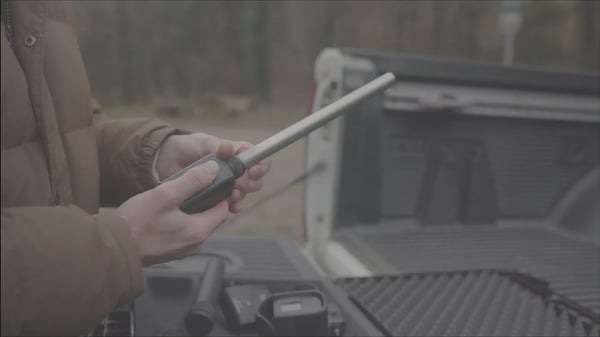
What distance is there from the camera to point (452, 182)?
298 cm

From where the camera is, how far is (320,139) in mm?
2727

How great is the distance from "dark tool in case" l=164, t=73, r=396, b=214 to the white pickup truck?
0.80 m

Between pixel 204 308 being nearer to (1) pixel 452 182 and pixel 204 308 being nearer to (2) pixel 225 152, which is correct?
(2) pixel 225 152

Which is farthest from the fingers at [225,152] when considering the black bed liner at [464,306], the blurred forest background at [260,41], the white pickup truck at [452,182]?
the blurred forest background at [260,41]

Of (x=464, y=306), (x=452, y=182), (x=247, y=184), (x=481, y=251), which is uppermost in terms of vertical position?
(x=247, y=184)

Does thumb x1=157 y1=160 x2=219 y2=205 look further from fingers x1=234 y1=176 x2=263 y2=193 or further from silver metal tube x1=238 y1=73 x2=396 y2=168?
fingers x1=234 y1=176 x2=263 y2=193

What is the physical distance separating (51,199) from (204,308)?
0.48 meters

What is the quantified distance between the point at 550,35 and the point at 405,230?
18.2 metres

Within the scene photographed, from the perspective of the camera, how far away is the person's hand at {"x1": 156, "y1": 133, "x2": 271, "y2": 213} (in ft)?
4.47

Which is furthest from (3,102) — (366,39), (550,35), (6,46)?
(366,39)

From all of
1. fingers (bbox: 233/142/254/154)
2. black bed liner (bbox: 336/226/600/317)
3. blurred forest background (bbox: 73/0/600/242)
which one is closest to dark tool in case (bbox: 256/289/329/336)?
fingers (bbox: 233/142/254/154)

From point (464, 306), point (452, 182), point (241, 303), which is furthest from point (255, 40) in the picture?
point (241, 303)

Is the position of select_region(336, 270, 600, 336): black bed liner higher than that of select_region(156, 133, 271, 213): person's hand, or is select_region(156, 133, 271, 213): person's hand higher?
select_region(156, 133, 271, 213): person's hand

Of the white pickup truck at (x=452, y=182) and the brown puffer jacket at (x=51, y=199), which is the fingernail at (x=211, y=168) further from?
the white pickup truck at (x=452, y=182)
